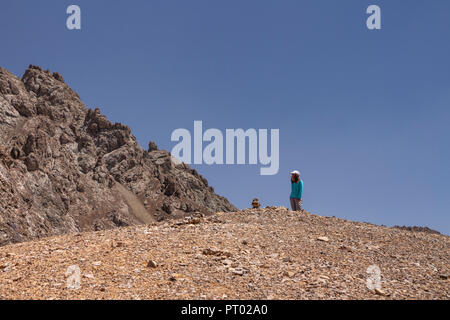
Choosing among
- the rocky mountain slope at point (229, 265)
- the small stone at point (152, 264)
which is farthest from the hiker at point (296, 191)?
the small stone at point (152, 264)

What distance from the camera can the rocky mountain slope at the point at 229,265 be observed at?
27.0ft

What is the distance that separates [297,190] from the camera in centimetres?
1838

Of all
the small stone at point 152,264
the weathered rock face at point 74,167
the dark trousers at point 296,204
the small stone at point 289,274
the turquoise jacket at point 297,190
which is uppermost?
the weathered rock face at point 74,167

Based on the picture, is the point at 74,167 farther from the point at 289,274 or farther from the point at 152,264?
the point at 289,274

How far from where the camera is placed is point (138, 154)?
153000 mm

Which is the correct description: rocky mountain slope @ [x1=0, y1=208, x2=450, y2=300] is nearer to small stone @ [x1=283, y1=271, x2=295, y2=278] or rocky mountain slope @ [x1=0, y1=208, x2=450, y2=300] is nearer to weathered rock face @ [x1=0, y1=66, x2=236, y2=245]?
small stone @ [x1=283, y1=271, x2=295, y2=278]

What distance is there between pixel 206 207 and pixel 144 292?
534ft

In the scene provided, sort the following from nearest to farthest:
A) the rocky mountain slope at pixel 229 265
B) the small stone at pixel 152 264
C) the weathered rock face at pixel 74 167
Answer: the rocky mountain slope at pixel 229 265, the small stone at pixel 152 264, the weathered rock face at pixel 74 167

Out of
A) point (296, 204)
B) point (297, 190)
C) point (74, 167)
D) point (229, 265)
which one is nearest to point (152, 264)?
point (229, 265)

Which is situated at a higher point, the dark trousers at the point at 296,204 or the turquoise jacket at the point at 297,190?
the turquoise jacket at the point at 297,190

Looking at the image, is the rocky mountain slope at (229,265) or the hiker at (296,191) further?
the hiker at (296,191)

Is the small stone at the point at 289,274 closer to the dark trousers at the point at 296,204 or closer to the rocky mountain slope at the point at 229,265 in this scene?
the rocky mountain slope at the point at 229,265

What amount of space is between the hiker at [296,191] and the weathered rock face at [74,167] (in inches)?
2505
